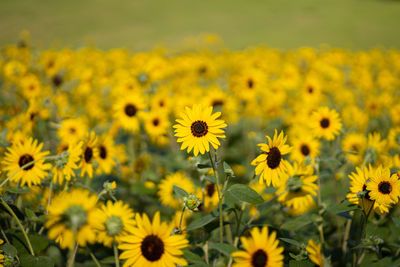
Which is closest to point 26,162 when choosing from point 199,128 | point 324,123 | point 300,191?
point 199,128

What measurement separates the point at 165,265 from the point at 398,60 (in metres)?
6.86

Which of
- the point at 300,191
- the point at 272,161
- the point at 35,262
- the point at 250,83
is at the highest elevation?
the point at 250,83

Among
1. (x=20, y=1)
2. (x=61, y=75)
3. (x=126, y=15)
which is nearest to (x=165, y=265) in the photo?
(x=61, y=75)

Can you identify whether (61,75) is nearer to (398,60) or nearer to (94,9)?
(398,60)

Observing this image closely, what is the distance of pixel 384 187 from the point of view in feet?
5.21

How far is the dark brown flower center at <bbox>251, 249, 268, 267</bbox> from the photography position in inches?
53.1

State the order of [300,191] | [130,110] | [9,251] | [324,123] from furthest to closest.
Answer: [130,110], [324,123], [300,191], [9,251]

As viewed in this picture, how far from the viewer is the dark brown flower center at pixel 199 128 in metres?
1.67

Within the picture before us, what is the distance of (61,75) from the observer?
4.76 m

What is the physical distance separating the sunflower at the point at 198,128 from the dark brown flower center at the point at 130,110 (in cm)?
168

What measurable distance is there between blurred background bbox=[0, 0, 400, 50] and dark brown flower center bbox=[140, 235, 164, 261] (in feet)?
45.0

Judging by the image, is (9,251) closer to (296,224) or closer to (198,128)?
(198,128)

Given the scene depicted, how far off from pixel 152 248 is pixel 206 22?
19920 mm

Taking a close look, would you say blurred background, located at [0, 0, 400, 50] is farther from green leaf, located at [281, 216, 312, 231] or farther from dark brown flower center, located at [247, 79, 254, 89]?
green leaf, located at [281, 216, 312, 231]
